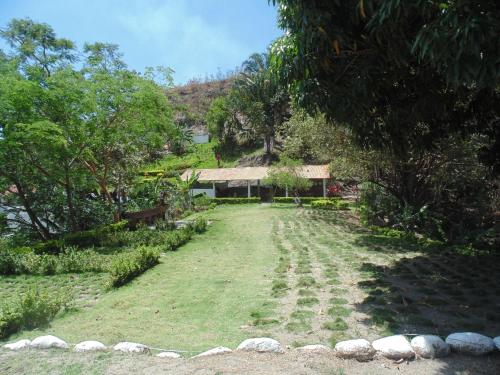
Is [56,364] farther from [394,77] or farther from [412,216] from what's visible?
[412,216]

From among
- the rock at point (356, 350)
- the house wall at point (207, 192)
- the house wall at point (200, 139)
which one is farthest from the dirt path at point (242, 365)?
the house wall at point (200, 139)

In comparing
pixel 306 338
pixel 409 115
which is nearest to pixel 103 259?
pixel 306 338

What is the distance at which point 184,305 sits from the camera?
641 centimetres

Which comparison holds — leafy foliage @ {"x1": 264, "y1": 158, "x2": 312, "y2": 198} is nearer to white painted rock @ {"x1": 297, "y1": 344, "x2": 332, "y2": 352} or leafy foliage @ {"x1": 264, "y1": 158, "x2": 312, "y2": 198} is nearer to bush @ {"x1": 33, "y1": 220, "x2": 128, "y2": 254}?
bush @ {"x1": 33, "y1": 220, "x2": 128, "y2": 254}

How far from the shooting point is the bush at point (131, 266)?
8.20 meters

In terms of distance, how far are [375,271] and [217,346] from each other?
4412mm

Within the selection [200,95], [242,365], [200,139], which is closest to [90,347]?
[242,365]

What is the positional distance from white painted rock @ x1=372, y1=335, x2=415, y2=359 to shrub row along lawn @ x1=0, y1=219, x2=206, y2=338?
15.5 ft


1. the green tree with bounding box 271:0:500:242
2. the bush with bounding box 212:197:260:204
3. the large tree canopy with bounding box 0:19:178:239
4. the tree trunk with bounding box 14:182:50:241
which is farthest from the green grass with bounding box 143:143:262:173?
the green tree with bounding box 271:0:500:242

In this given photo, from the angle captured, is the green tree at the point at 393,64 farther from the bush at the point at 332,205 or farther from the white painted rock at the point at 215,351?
the bush at the point at 332,205

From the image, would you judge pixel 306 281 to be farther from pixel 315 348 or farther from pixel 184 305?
pixel 315 348

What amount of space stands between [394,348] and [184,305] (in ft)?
11.6

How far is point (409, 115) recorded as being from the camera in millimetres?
6102

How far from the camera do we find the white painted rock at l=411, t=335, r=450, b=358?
391 centimetres
